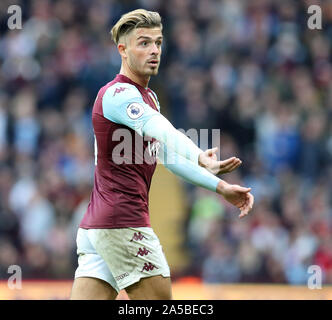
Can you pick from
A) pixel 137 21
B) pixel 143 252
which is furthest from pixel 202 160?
pixel 137 21

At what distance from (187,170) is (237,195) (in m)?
0.52

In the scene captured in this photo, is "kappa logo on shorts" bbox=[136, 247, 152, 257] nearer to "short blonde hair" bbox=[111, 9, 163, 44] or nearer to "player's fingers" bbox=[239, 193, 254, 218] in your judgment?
"player's fingers" bbox=[239, 193, 254, 218]

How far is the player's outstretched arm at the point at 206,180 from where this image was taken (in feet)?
15.4

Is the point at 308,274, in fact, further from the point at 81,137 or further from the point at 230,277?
the point at 81,137

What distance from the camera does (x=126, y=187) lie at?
512 centimetres

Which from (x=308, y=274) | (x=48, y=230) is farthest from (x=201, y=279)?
(x=48, y=230)

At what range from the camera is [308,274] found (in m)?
9.87

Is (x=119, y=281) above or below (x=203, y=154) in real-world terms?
below

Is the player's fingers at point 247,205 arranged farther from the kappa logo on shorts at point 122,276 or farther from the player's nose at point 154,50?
the player's nose at point 154,50

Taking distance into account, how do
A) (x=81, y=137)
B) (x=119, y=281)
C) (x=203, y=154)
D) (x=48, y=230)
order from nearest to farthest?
1. (x=203, y=154)
2. (x=119, y=281)
3. (x=48, y=230)
4. (x=81, y=137)

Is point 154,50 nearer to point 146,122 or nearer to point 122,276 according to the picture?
point 146,122

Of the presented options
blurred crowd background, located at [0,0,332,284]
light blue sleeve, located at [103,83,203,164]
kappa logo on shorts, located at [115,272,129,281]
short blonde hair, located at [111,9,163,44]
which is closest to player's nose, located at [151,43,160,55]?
short blonde hair, located at [111,9,163,44]

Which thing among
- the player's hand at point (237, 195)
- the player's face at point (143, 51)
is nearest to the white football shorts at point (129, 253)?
the player's hand at point (237, 195)

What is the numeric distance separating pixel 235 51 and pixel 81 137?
2.93 m
